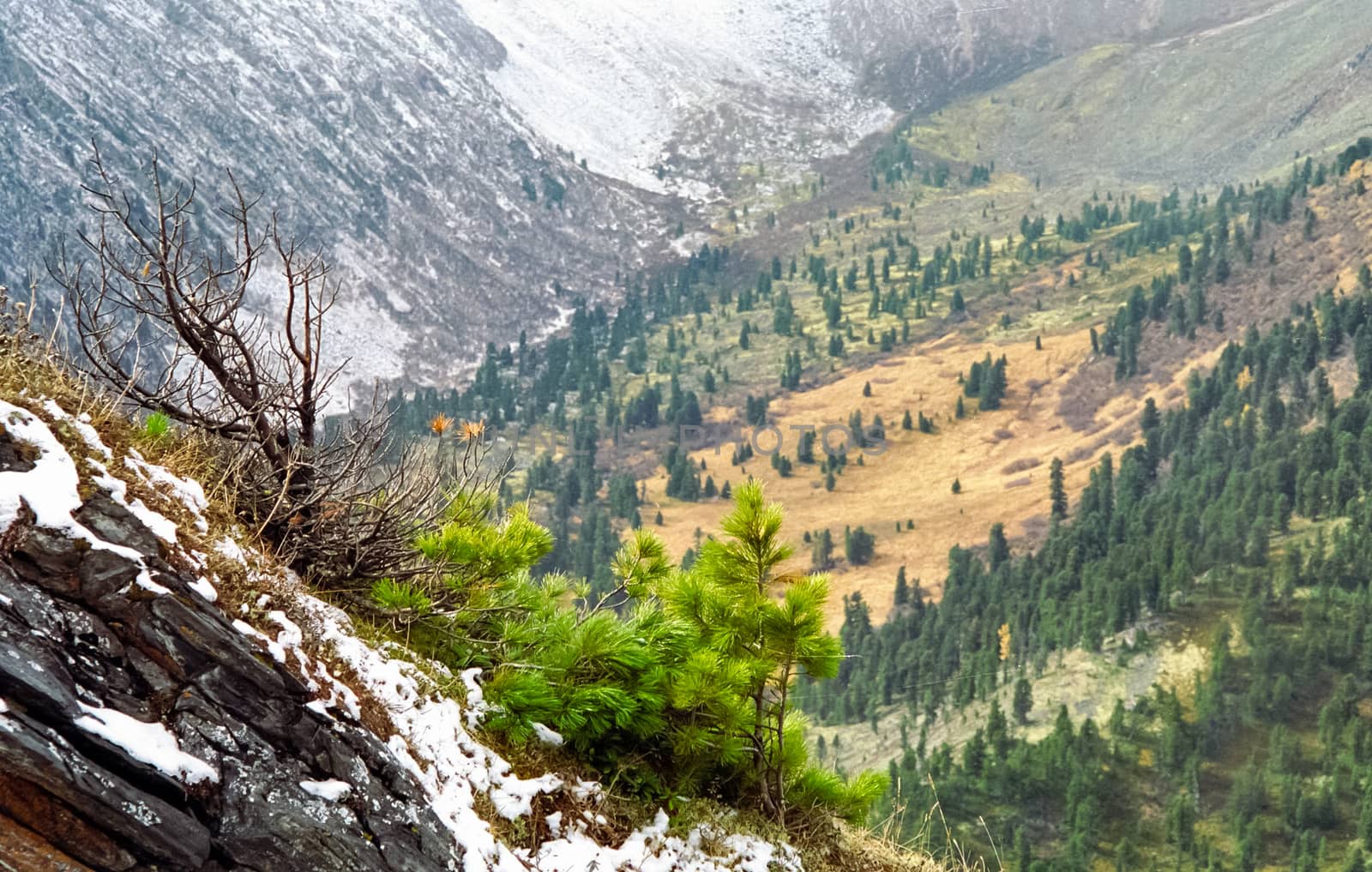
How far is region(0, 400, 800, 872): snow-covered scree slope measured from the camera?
6.33 meters

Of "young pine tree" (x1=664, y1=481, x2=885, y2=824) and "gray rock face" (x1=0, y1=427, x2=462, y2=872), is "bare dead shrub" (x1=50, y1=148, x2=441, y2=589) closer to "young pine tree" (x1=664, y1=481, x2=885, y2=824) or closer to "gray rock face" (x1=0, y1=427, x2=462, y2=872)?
"gray rock face" (x1=0, y1=427, x2=462, y2=872)

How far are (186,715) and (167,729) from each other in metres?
0.14

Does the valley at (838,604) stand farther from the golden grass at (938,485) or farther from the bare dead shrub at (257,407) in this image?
the golden grass at (938,485)

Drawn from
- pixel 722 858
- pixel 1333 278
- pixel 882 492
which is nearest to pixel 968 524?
pixel 882 492

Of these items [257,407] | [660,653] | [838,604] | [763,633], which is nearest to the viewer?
[257,407]

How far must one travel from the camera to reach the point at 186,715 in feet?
22.6

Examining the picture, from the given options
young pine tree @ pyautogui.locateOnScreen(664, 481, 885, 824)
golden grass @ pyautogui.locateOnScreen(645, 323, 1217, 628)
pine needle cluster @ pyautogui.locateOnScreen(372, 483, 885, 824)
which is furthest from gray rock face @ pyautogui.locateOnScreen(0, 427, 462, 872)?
golden grass @ pyautogui.locateOnScreen(645, 323, 1217, 628)

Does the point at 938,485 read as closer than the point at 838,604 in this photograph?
No

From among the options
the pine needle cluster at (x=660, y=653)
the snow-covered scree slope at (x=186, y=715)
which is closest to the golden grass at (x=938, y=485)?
the pine needle cluster at (x=660, y=653)

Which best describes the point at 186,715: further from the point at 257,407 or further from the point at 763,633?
the point at 763,633

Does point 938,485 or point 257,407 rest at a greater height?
point 257,407

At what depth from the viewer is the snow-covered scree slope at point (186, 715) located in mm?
6328

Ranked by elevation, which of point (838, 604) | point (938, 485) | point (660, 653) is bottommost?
point (838, 604)

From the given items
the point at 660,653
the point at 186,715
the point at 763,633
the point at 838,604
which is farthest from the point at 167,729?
the point at 838,604
